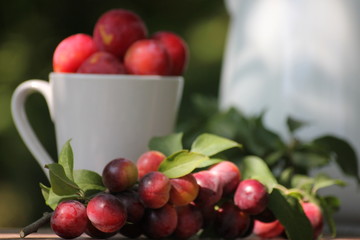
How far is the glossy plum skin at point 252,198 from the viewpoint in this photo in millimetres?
542

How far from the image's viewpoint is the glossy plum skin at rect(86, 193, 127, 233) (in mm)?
474

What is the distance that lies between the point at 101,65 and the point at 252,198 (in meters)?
0.20

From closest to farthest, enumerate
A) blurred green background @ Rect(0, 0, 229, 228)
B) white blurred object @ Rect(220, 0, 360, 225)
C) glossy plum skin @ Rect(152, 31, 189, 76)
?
1. glossy plum skin @ Rect(152, 31, 189, 76)
2. white blurred object @ Rect(220, 0, 360, 225)
3. blurred green background @ Rect(0, 0, 229, 228)

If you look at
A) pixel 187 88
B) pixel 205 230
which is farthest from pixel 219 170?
pixel 187 88

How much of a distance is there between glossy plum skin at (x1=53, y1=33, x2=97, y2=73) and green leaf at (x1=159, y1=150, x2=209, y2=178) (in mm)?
188

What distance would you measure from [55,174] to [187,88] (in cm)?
125

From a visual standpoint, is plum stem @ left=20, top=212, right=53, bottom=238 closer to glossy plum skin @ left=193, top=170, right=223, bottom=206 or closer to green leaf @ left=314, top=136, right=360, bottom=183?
glossy plum skin @ left=193, top=170, right=223, bottom=206

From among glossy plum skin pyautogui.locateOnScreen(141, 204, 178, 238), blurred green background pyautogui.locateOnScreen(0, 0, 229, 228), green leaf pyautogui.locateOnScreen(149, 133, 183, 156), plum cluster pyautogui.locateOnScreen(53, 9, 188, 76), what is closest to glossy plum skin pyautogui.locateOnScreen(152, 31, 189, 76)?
plum cluster pyautogui.locateOnScreen(53, 9, 188, 76)

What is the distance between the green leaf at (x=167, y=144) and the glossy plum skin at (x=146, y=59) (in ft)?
0.26

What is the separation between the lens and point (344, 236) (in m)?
0.65

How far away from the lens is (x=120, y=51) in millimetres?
673

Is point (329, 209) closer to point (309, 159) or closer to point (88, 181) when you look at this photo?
point (309, 159)

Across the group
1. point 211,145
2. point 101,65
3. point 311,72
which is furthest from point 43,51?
point 211,145

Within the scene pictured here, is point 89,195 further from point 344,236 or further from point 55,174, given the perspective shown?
point 344,236
